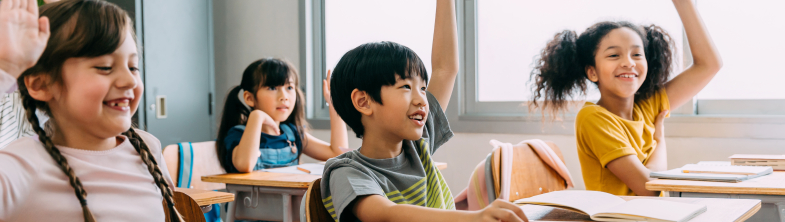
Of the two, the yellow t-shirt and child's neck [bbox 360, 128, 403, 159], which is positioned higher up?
child's neck [bbox 360, 128, 403, 159]

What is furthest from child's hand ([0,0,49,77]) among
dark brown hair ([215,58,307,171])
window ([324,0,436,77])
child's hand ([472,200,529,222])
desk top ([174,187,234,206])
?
window ([324,0,436,77])

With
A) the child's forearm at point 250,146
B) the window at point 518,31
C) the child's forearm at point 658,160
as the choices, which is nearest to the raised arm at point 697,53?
the child's forearm at point 658,160

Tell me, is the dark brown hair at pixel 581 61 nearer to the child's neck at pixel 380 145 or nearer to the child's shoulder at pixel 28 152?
the child's neck at pixel 380 145

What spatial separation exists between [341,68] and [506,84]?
2058 millimetres

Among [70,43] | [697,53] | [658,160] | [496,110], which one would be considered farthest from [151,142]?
[496,110]

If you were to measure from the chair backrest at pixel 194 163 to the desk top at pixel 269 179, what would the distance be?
0.50ft

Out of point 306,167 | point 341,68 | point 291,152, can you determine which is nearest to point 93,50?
point 341,68

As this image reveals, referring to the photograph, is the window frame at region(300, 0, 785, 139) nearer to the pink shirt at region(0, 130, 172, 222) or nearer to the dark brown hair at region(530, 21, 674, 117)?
the dark brown hair at region(530, 21, 674, 117)

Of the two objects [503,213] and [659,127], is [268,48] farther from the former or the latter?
[503,213]

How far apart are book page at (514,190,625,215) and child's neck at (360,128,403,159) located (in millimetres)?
287

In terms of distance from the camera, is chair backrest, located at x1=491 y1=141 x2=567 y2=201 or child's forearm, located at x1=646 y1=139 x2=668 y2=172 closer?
chair backrest, located at x1=491 y1=141 x2=567 y2=201

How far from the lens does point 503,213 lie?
0.76 meters

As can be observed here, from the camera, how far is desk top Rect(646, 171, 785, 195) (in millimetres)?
1381

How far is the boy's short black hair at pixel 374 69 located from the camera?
1.07 meters
